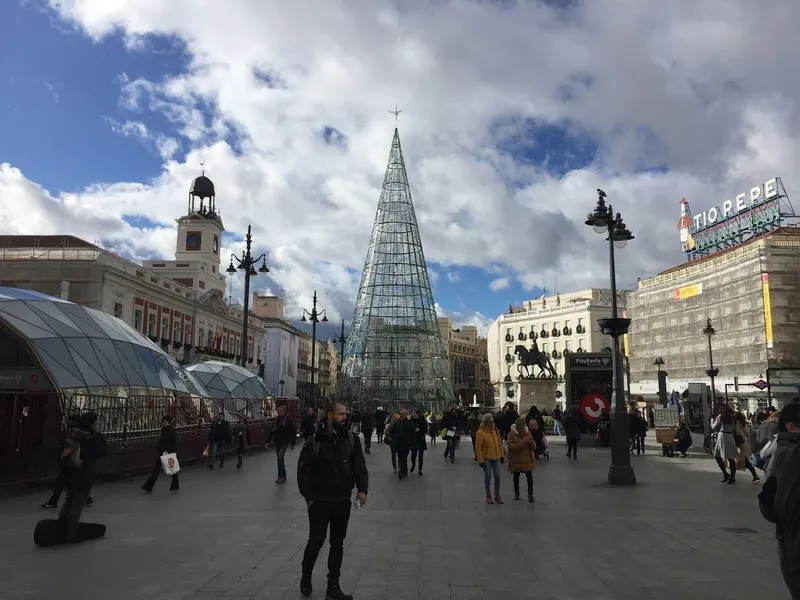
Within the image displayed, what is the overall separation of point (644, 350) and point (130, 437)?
57.0m

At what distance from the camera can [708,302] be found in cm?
5597

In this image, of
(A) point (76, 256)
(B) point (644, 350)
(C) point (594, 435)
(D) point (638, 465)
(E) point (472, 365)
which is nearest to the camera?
(D) point (638, 465)

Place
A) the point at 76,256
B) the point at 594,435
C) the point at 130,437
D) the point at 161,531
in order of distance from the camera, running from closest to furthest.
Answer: the point at 161,531, the point at 130,437, the point at 594,435, the point at 76,256

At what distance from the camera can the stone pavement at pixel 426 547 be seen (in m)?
5.97

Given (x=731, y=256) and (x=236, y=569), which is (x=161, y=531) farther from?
(x=731, y=256)

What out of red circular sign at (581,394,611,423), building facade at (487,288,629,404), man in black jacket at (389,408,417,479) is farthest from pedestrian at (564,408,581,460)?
building facade at (487,288,629,404)

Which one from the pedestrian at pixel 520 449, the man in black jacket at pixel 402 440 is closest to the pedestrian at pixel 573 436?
the man in black jacket at pixel 402 440

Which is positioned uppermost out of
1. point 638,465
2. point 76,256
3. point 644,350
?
point 76,256

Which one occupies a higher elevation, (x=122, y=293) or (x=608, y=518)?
(x=122, y=293)

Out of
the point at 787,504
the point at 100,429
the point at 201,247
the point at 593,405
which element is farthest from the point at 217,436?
the point at 201,247

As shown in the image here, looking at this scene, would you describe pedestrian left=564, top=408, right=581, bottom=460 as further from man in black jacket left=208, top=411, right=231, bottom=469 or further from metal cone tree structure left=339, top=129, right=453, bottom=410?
metal cone tree structure left=339, top=129, right=453, bottom=410

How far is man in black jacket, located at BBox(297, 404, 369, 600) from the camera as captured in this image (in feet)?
18.1

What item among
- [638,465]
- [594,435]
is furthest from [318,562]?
[594,435]

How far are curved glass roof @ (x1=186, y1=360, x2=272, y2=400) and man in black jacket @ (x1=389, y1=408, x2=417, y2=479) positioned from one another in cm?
1526
